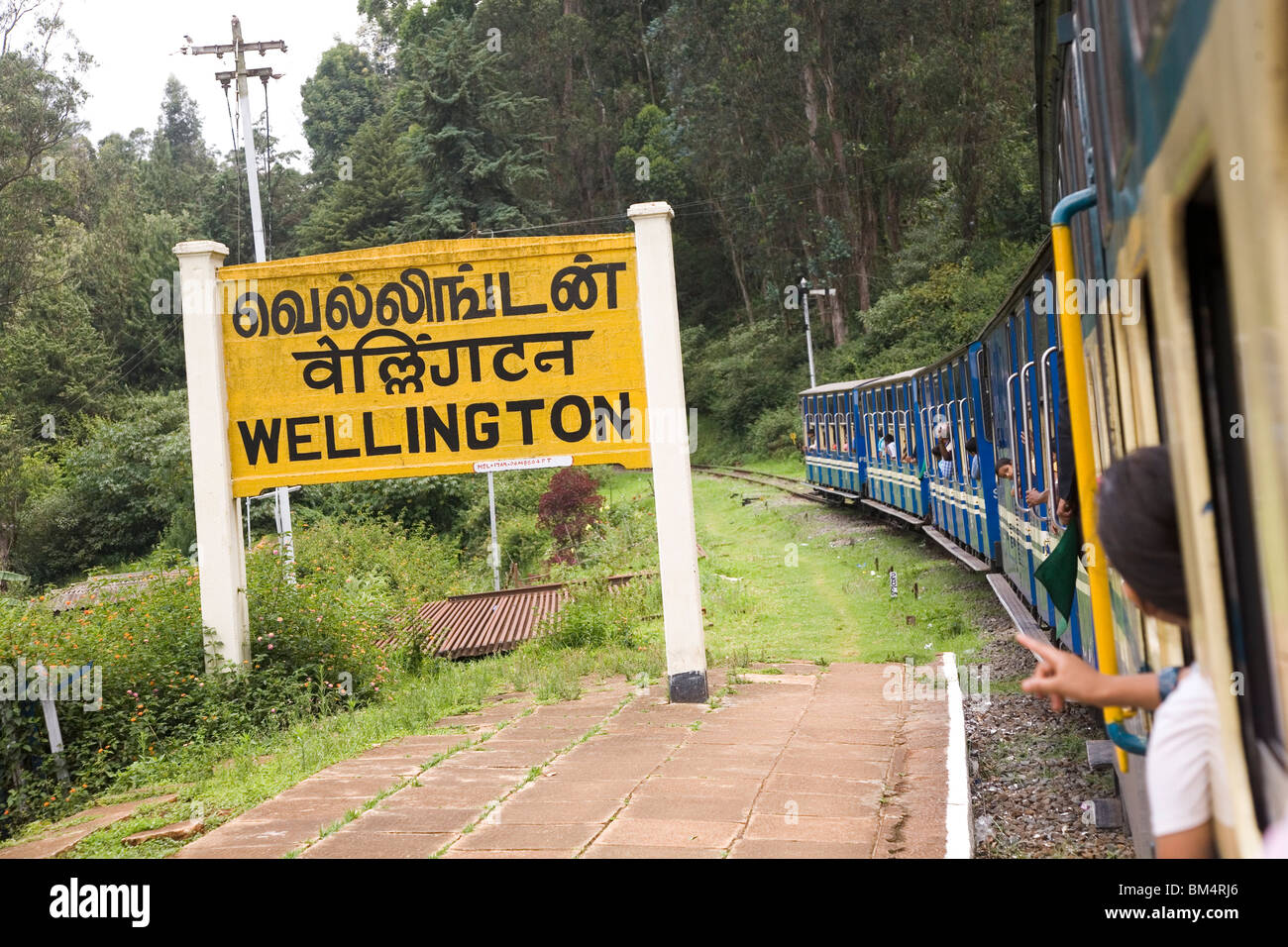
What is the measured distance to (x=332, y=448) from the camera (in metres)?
8.77

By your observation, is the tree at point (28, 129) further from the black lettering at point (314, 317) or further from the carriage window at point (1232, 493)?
the carriage window at point (1232, 493)

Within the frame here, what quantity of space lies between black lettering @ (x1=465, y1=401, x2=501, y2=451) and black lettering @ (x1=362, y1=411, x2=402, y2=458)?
1.71 feet

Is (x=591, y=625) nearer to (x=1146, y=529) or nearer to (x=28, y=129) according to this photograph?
(x=1146, y=529)

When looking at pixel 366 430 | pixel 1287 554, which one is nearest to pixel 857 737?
pixel 366 430

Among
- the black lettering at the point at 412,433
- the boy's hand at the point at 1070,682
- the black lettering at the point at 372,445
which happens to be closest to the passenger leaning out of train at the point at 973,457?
the black lettering at the point at 412,433

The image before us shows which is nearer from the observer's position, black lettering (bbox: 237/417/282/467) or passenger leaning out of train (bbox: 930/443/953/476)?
black lettering (bbox: 237/417/282/467)

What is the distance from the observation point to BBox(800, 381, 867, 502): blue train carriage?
77.2ft

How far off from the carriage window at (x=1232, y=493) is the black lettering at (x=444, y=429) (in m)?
6.98

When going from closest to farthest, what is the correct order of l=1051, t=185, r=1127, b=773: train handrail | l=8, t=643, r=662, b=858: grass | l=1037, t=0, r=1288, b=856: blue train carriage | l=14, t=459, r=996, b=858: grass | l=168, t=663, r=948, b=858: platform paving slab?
l=1037, t=0, r=1288, b=856: blue train carriage
l=1051, t=185, r=1127, b=773: train handrail
l=168, t=663, r=948, b=858: platform paving slab
l=8, t=643, r=662, b=858: grass
l=14, t=459, r=996, b=858: grass

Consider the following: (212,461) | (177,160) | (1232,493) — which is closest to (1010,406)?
(212,461)

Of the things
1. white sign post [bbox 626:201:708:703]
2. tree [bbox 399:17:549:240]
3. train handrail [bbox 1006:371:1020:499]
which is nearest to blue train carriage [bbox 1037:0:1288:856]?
white sign post [bbox 626:201:708:703]

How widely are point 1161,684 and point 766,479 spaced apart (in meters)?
33.8

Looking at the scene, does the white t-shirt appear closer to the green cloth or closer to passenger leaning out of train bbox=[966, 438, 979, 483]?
the green cloth

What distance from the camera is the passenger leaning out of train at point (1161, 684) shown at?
1.93 m
